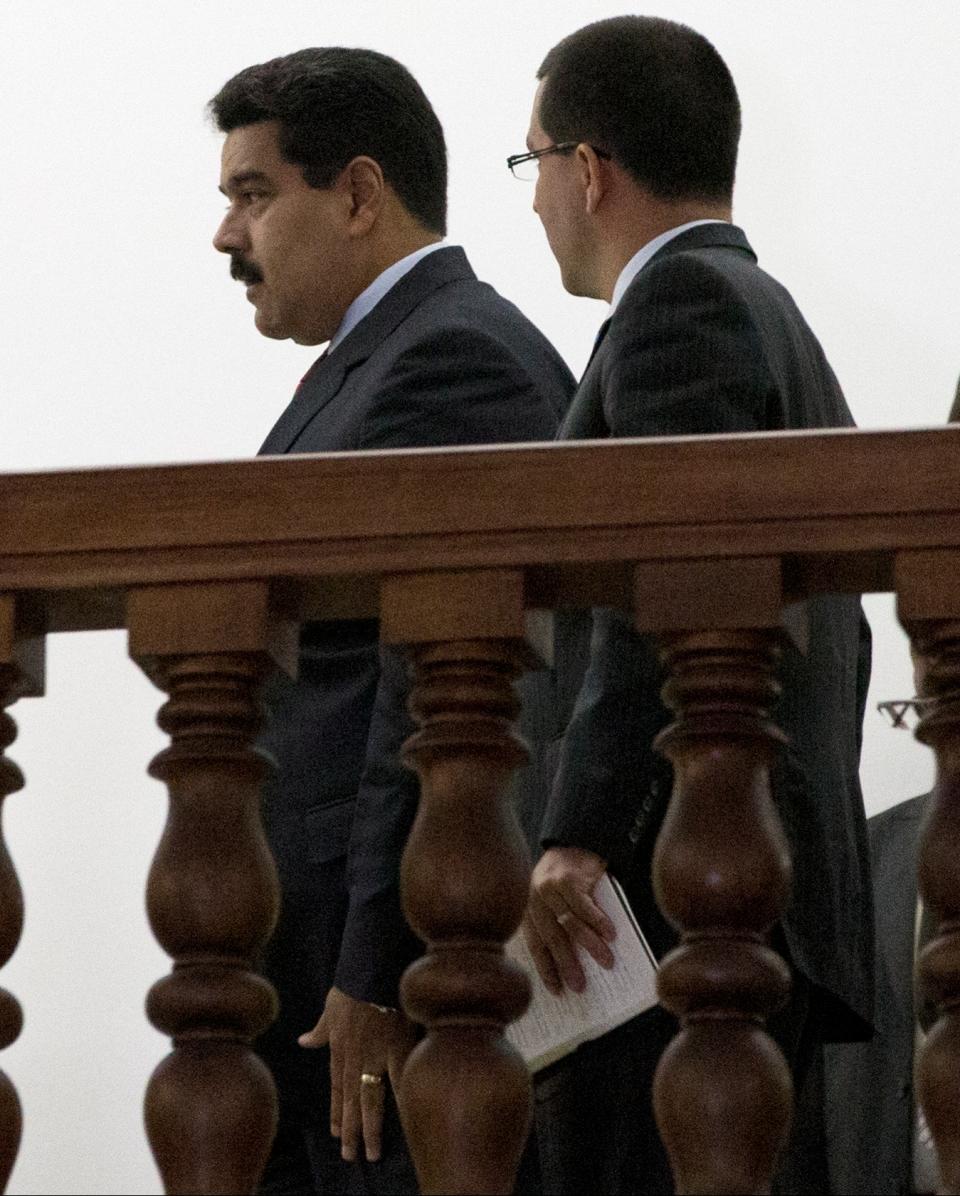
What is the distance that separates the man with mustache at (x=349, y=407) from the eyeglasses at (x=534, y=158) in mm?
119

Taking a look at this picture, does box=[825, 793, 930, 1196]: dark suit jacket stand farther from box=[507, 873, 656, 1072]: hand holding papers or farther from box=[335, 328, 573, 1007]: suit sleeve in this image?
box=[507, 873, 656, 1072]: hand holding papers

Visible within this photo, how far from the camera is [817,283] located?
13.1ft

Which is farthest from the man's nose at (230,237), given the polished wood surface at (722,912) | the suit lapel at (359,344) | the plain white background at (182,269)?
the polished wood surface at (722,912)

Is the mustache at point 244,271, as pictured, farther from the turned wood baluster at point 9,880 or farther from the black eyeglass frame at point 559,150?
the turned wood baluster at point 9,880

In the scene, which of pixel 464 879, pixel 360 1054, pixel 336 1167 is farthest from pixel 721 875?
pixel 336 1167

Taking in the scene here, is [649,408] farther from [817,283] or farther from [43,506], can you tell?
[817,283]

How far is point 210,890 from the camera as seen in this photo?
1.22 metres

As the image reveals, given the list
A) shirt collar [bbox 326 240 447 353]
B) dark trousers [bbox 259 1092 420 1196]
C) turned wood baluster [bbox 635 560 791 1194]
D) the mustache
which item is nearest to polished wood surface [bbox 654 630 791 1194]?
turned wood baluster [bbox 635 560 791 1194]

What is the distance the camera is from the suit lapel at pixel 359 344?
242cm

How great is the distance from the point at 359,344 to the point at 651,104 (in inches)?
15.5

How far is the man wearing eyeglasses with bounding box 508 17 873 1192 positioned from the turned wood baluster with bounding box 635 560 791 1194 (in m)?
0.49

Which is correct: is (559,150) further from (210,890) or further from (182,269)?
(182,269)

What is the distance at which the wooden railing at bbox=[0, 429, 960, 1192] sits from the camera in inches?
46.2

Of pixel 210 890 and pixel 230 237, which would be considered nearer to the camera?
pixel 210 890
